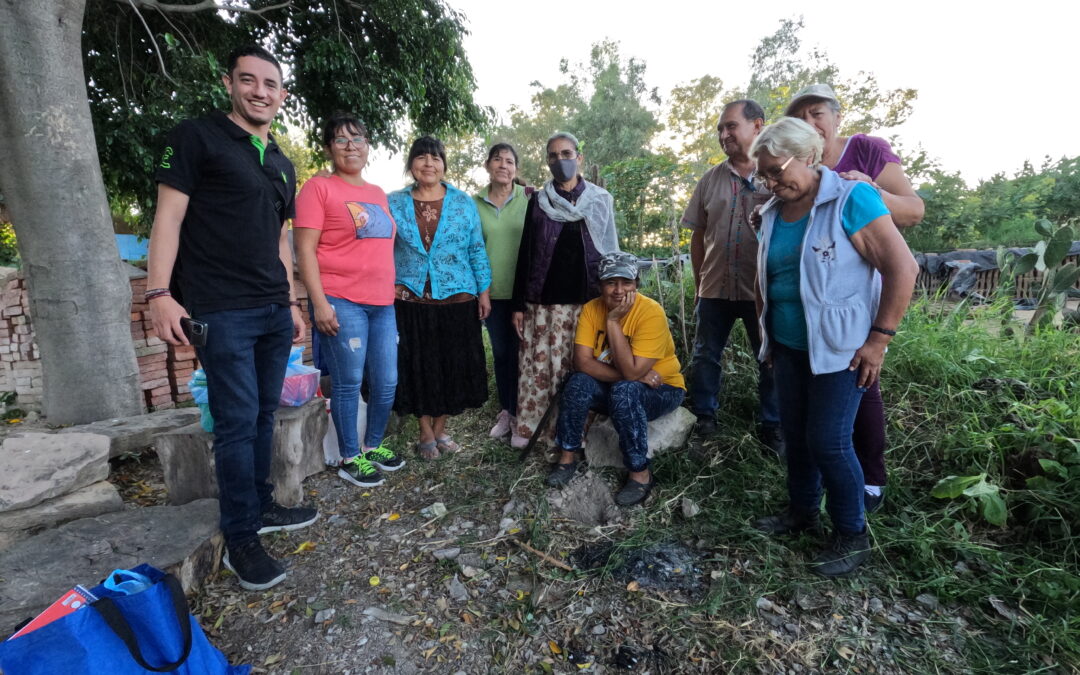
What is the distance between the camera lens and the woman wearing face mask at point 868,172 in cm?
227

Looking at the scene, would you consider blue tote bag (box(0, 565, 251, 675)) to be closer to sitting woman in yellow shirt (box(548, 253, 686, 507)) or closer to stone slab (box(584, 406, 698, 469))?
sitting woman in yellow shirt (box(548, 253, 686, 507))

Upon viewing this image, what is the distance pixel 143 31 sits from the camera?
19.5 feet

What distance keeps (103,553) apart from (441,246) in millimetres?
2072

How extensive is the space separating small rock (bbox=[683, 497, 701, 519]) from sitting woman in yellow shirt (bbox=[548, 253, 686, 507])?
0.22 meters

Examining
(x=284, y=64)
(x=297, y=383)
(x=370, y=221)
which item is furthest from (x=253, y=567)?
(x=284, y=64)

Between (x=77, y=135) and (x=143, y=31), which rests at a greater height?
(x=143, y=31)

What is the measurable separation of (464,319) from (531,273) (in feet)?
1.68

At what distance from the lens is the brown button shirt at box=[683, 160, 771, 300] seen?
2857 millimetres

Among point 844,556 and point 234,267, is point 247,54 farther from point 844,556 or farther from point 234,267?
point 844,556

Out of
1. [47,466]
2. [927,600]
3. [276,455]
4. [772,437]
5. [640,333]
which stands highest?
[640,333]

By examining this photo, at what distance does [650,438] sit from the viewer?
3.11m

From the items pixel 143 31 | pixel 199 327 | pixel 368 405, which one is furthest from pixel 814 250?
pixel 143 31

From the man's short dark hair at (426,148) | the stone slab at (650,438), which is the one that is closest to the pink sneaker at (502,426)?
the stone slab at (650,438)

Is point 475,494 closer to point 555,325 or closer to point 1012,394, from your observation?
point 555,325
